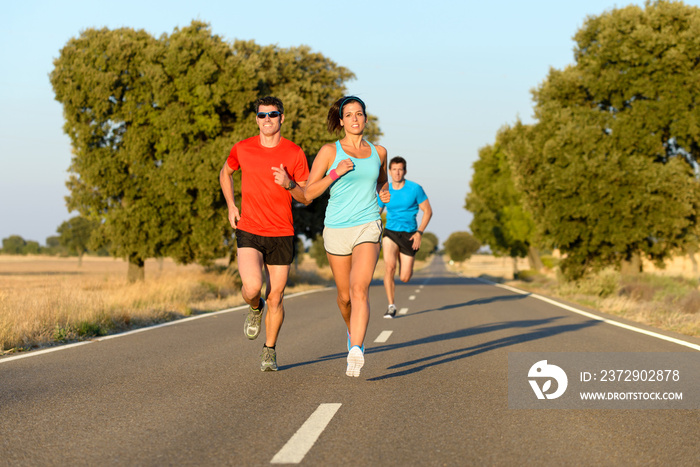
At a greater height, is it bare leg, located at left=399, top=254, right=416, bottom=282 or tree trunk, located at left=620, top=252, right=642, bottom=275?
bare leg, located at left=399, top=254, right=416, bottom=282

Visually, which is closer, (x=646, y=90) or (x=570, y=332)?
(x=570, y=332)

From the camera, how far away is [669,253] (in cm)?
2375

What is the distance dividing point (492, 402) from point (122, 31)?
23.2 meters

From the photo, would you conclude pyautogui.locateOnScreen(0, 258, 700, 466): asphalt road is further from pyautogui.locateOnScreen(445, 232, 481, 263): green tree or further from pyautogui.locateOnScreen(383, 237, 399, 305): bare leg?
pyautogui.locateOnScreen(445, 232, 481, 263): green tree

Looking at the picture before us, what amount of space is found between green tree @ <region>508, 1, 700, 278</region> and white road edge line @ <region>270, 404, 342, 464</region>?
18739 mm

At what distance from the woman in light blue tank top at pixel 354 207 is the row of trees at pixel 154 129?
58.5ft

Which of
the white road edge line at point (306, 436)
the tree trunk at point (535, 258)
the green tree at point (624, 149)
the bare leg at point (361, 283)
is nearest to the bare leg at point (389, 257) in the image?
the bare leg at point (361, 283)

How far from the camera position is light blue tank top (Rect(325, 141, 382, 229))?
6355 mm

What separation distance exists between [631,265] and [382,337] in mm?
16899

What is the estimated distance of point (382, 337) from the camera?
10.0 metres

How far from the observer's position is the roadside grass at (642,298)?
12319 millimetres

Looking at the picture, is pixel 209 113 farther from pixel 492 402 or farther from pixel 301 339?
pixel 492 402

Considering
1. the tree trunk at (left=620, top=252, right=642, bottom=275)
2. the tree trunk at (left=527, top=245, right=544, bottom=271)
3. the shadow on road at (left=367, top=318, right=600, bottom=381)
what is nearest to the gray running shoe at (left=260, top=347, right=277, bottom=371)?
the shadow on road at (left=367, top=318, right=600, bottom=381)

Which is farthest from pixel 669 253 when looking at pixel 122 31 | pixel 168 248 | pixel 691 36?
pixel 122 31
